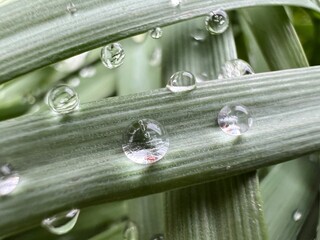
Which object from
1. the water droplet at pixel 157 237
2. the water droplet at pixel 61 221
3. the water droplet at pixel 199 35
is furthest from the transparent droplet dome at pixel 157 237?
the water droplet at pixel 199 35

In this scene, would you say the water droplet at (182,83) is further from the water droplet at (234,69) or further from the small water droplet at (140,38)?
the small water droplet at (140,38)

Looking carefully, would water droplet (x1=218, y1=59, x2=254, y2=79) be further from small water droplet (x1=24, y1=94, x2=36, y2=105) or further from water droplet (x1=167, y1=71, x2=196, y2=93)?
small water droplet (x1=24, y1=94, x2=36, y2=105)

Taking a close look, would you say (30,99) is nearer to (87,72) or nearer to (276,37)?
(87,72)

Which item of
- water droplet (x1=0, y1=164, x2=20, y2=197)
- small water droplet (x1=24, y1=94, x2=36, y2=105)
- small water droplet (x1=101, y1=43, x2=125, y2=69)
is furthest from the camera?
small water droplet (x1=24, y1=94, x2=36, y2=105)

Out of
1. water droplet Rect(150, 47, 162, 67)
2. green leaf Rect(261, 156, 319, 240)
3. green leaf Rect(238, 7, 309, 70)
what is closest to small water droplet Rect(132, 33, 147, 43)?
water droplet Rect(150, 47, 162, 67)

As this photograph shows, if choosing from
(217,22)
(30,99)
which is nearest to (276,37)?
(217,22)

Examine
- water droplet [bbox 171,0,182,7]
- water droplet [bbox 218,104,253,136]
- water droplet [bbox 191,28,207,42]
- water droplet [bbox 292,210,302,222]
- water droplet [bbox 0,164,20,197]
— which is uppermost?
water droplet [bbox 191,28,207,42]

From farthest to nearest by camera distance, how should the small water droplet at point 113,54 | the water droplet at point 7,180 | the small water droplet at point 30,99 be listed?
the small water droplet at point 30,99 < the small water droplet at point 113,54 < the water droplet at point 7,180
